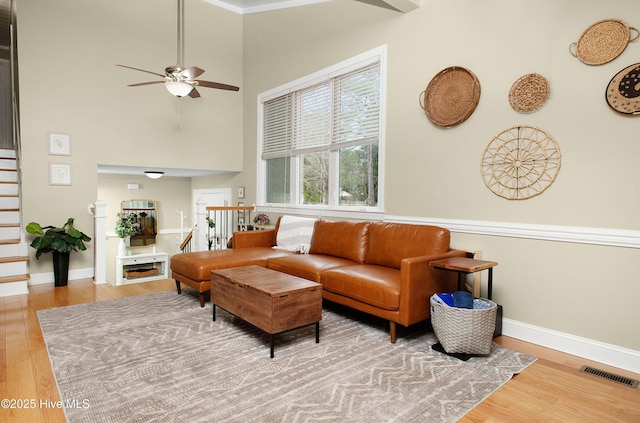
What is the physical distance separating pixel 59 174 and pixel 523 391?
548 cm

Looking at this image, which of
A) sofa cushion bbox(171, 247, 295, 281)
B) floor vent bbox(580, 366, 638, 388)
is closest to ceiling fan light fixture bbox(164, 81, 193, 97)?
sofa cushion bbox(171, 247, 295, 281)

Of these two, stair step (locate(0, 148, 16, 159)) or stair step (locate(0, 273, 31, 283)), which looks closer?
stair step (locate(0, 273, 31, 283))

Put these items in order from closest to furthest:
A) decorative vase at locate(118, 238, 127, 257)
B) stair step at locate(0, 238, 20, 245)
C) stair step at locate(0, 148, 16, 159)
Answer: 1. stair step at locate(0, 238, 20, 245)
2. stair step at locate(0, 148, 16, 159)
3. decorative vase at locate(118, 238, 127, 257)

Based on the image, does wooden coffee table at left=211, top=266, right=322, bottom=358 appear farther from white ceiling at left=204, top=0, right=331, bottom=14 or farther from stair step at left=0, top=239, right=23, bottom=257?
white ceiling at left=204, top=0, right=331, bottom=14

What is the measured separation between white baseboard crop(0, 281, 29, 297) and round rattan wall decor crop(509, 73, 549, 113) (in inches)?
209

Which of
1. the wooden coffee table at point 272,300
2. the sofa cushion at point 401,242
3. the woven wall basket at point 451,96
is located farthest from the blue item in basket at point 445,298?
the woven wall basket at point 451,96

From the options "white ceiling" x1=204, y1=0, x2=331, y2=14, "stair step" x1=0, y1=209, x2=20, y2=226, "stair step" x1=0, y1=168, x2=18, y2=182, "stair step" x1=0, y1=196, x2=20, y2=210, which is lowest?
"stair step" x1=0, y1=209, x2=20, y2=226

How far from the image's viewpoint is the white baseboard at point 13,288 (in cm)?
394

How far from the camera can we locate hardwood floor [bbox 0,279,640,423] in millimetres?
1851

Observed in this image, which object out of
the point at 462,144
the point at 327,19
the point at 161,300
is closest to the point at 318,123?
the point at 327,19

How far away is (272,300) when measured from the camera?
7.97 ft

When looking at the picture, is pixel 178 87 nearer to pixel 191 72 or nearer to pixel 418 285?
pixel 191 72

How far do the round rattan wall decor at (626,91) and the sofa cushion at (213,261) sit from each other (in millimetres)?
3112

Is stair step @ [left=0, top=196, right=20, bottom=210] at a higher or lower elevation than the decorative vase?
higher
